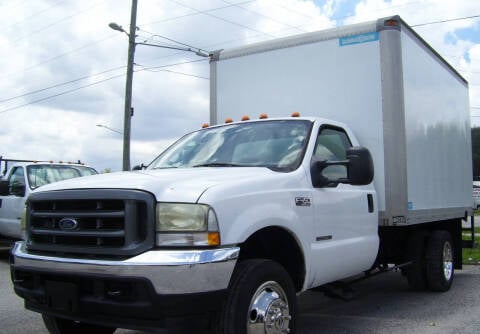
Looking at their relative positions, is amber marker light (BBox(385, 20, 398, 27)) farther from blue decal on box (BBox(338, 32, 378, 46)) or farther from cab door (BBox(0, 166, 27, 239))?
cab door (BBox(0, 166, 27, 239))

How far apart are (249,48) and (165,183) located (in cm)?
385

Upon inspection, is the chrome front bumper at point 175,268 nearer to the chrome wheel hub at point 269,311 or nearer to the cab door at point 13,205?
the chrome wheel hub at point 269,311

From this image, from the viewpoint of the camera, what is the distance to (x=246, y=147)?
5.18 m

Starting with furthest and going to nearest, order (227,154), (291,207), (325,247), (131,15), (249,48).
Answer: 1. (131,15)
2. (249,48)
3. (227,154)
4. (325,247)
5. (291,207)

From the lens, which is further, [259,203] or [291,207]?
[291,207]

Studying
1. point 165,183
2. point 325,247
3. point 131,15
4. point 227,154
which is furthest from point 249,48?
point 131,15

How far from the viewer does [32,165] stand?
10641mm

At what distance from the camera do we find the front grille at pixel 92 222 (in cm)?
355

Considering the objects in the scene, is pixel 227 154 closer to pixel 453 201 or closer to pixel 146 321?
pixel 146 321

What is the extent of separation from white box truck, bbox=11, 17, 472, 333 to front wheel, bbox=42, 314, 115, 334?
0.6 inches

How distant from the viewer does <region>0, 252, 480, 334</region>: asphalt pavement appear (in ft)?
18.0

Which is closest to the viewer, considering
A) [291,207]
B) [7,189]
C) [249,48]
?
[291,207]

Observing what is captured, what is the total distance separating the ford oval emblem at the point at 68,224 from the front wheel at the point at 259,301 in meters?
1.14

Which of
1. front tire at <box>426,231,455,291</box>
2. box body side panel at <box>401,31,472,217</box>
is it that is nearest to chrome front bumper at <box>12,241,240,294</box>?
box body side panel at <box>401,31,472,217</box>
